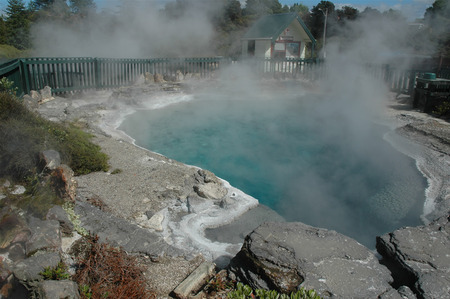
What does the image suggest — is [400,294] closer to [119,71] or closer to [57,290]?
[57,290]

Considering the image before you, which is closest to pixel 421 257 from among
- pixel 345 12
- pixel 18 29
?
pixel 18 29

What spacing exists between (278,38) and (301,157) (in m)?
13.5

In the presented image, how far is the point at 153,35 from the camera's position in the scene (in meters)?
20.5

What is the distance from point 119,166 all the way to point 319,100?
29.3 feet

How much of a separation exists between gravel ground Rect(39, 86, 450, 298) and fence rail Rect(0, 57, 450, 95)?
35.4 inches

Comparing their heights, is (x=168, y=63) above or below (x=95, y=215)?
above

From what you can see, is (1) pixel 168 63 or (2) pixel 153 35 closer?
(1) pixel 168 63

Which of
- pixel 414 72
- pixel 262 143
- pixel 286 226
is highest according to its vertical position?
pixel 414 72

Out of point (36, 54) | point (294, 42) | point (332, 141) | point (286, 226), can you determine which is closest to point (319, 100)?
point (332, 141)

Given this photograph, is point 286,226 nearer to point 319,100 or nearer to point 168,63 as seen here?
point 319,100

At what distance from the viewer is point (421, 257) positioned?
3111 mm

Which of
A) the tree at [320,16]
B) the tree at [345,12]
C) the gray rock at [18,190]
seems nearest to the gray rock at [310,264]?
the gray rock at [18,190]

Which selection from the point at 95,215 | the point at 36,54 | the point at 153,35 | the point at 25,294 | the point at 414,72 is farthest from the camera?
the point at 153,35

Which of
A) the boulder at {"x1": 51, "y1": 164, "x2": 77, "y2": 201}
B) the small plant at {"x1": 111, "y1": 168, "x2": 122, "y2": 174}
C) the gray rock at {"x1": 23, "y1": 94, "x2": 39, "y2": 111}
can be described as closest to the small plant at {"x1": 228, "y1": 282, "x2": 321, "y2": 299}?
the boulder at {"x1": 51, "y1": 164, "x2": 77, "y2": 201}
